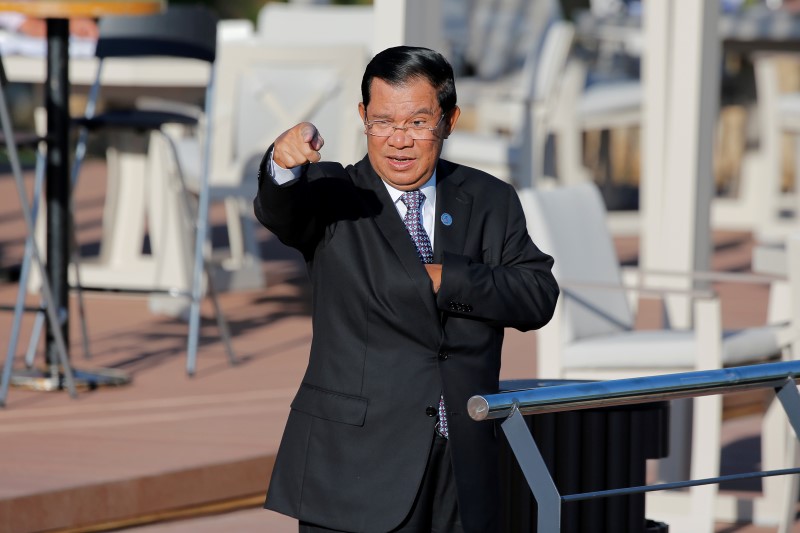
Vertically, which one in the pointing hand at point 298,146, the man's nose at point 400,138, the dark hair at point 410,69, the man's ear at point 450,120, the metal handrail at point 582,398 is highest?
the dark hair at point 410,69

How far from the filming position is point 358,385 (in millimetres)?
2541

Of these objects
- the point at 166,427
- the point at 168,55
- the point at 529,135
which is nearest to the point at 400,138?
the point at 166,427

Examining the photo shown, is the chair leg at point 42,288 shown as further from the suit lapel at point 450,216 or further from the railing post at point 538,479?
the railing post at point 538,479

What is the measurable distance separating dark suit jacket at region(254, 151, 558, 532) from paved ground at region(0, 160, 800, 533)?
1817 millimetres

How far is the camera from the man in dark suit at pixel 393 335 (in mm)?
2520

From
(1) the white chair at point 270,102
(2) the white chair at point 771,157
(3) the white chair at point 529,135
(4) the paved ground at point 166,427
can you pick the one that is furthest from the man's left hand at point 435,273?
(2) the white chair at point 771,157

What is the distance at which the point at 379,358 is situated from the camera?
254 centimetres

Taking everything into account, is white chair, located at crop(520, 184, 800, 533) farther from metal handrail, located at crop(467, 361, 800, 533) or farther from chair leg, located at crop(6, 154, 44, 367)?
metal handrail, located at crop(467, 361, 800, 533)

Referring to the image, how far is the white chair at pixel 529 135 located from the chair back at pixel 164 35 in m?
2.87

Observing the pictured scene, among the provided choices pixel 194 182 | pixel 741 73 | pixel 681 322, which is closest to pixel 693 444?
pixel 681 322

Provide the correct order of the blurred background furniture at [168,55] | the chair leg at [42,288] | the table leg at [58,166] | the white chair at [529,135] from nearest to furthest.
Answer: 1. the chair leg at [42,288]
2. the table leg at [58,166]
3. the blurred background furniture at [168,55]
4. the white chair at [529,135]

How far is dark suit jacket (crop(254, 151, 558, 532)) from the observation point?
2520 millimetres

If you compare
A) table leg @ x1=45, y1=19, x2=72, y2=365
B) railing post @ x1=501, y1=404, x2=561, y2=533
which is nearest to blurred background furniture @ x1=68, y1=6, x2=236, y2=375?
table leg @ x1=45, y1=19, x2=72, y2=365

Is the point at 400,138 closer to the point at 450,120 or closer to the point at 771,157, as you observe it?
the point at 450,120
